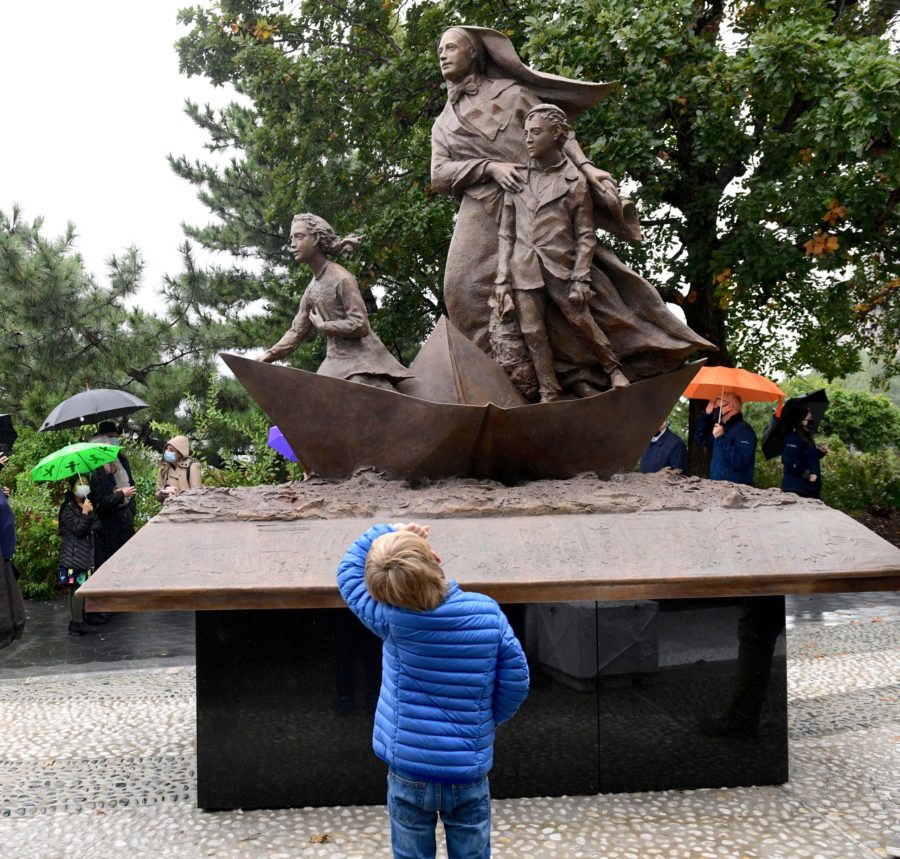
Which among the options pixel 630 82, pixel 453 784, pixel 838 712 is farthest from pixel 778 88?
pixel 453 784

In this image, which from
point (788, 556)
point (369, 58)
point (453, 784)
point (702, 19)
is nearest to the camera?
point (453, 784)

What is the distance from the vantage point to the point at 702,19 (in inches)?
424

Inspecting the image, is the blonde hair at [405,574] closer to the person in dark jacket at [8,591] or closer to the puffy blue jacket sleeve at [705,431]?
the person in dark jacket at [8,591]

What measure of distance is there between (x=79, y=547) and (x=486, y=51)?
16.1 feet

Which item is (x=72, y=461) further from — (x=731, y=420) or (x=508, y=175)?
(x=731, y=420)

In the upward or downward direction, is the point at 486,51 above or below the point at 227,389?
above

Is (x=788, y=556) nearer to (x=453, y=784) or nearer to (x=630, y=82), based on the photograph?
(x=453, y=784)

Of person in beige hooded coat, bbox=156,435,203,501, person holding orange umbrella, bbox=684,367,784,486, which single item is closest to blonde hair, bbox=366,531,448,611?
person holding orange umbrella, bbox=684,367,784,486

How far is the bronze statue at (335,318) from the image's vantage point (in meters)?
4.94

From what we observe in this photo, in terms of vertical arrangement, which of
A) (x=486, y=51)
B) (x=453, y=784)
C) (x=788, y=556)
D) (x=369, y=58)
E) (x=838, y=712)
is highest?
(x=369, y=58)

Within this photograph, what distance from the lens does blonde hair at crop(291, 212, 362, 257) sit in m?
5.07

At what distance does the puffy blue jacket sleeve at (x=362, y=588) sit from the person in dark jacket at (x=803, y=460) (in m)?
6.37

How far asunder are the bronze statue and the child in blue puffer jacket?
2433 millimetres

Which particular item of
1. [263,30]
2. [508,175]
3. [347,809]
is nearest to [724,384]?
[508,175]
